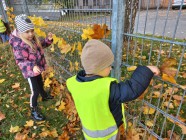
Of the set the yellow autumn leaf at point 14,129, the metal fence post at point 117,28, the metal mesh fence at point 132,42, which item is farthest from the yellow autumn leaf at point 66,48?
the yellow autumn leaf at point 14,129

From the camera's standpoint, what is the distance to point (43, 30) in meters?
3.45

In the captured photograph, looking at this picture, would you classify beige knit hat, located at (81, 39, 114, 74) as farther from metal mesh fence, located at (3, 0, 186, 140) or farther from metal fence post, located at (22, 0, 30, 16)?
metal fence post, located at (22, 0, 30, 16)

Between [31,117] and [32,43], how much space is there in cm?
111

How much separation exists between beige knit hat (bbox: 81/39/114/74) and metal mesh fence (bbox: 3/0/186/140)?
1.23 feet

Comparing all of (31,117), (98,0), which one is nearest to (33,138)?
(31,117)

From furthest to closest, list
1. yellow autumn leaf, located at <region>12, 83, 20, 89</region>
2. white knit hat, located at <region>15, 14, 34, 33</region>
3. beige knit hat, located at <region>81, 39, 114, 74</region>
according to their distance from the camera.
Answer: yellow autumn leaf, located at <region>12, 83, 20, 89</region> → white knit hat, located at <region>15, 14, 34, 33</region> → beige knit hat, located at <region>81, 39, 114, 74</region>

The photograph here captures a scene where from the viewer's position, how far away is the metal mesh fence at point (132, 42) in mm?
1355

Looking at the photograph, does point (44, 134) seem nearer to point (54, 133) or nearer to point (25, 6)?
point (54, 133)

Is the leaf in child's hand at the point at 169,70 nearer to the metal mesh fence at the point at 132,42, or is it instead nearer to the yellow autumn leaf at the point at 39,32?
the metal mesh fence at the point at 132,42

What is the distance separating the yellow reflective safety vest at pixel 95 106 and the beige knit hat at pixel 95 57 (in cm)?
9

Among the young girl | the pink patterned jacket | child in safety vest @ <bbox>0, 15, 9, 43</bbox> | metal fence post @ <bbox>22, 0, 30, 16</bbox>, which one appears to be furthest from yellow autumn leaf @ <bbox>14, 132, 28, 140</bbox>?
child in safety vest @ <bbox>0, 15, 9, 43</bbox>

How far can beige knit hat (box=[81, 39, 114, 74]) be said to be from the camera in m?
1.16

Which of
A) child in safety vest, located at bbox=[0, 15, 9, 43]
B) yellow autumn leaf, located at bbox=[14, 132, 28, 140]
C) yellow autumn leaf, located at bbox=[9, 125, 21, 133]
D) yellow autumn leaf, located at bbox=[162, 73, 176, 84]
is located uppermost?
yellow autumn leaf, located at bbox=[162, 73, 176, 84]

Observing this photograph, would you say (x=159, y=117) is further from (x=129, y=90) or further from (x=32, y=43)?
(x=32, y=43)
